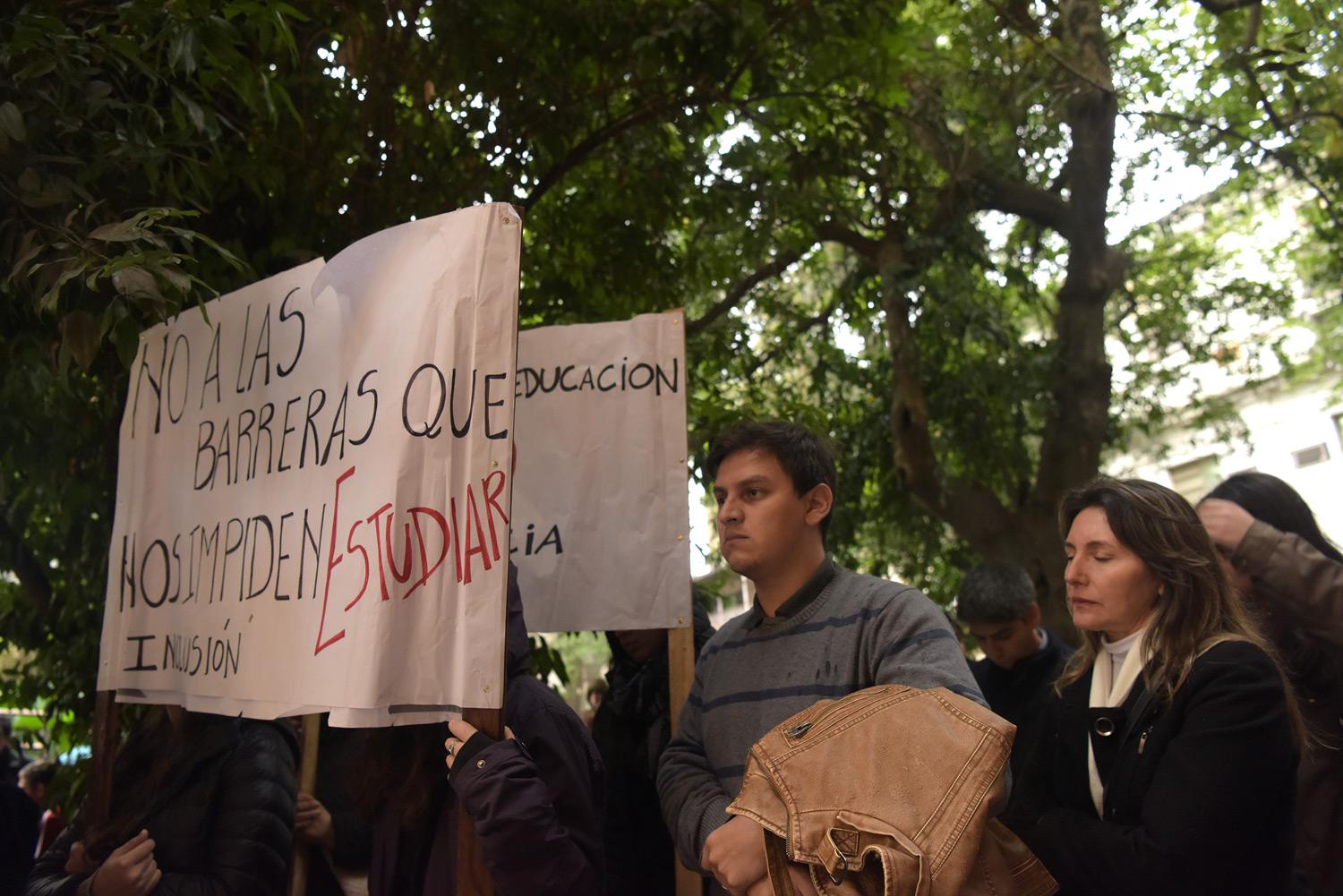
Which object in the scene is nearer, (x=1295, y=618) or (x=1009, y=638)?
(x=1295, y=618)

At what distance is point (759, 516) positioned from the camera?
2701mm

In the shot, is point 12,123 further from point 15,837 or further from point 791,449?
point 15,837

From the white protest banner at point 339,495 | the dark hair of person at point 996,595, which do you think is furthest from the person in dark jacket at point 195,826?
the dark hair of person at point 996,595

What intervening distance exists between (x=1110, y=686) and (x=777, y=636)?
0.71 m

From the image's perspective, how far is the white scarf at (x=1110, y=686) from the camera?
233 centimetres

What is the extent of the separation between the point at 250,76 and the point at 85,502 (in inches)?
83.6

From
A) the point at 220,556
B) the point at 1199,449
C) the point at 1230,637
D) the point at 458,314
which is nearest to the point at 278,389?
the point at 220,556

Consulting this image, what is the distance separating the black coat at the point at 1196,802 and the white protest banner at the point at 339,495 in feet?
3.74

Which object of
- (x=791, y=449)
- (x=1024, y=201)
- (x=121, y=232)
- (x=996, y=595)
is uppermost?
(x=1024, y=201)

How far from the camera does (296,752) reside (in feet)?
10.9

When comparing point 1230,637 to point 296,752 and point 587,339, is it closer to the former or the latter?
point 587,339

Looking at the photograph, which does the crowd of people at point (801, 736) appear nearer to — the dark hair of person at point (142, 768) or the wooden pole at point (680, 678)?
the dark hair of person at point (142, 768)

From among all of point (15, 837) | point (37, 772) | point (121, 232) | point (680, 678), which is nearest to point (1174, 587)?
point (680, 678)

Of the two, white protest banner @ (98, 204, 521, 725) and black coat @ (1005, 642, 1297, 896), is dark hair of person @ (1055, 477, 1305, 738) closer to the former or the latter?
black coat @ (1005, 642, 1297, 896)
